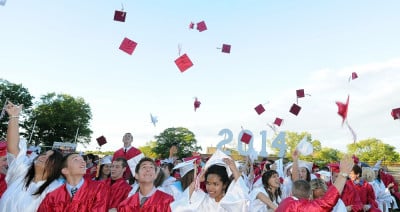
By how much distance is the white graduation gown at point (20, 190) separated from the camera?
3.81 metres

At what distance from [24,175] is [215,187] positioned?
2278mm

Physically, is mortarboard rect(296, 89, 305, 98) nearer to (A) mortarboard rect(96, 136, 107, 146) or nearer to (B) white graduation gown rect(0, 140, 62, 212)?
(A) mortarboard rect(96, 136, 107, 146)

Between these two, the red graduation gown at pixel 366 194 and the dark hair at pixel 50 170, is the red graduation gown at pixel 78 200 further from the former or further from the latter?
the red graduation gown at pixel 366 194

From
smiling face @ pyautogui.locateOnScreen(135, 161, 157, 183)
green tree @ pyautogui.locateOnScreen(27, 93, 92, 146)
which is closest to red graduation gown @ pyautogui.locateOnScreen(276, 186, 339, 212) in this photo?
smiling face @ pyautogui.locateOnScreen(135, 161, 157, 183)

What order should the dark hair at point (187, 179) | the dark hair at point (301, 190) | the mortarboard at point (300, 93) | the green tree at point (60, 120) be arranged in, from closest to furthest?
the dark hair at point (301, 190) < the dark hair at point (187, 179) < the mortarboard at point (300, 93) < the green tree at point (60, 120)

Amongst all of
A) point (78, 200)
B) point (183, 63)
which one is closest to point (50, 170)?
point (78, 200)

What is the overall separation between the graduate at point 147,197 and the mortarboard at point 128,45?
11.2 feet

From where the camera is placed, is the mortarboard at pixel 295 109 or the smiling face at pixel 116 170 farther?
the mortarboard at pixel 295 109

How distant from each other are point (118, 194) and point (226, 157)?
1.83 m

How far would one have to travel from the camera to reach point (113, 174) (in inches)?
198

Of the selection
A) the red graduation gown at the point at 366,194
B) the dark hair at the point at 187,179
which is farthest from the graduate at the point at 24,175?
the red graduation gown at the point at 366,194

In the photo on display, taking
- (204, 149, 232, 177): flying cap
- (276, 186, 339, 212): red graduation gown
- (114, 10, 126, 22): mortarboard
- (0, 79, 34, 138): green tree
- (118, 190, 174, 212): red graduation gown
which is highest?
(0, 79, 34, 138): green tree

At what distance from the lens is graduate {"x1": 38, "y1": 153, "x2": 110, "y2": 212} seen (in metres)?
3.64

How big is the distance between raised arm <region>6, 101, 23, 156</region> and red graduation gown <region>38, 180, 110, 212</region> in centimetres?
82
